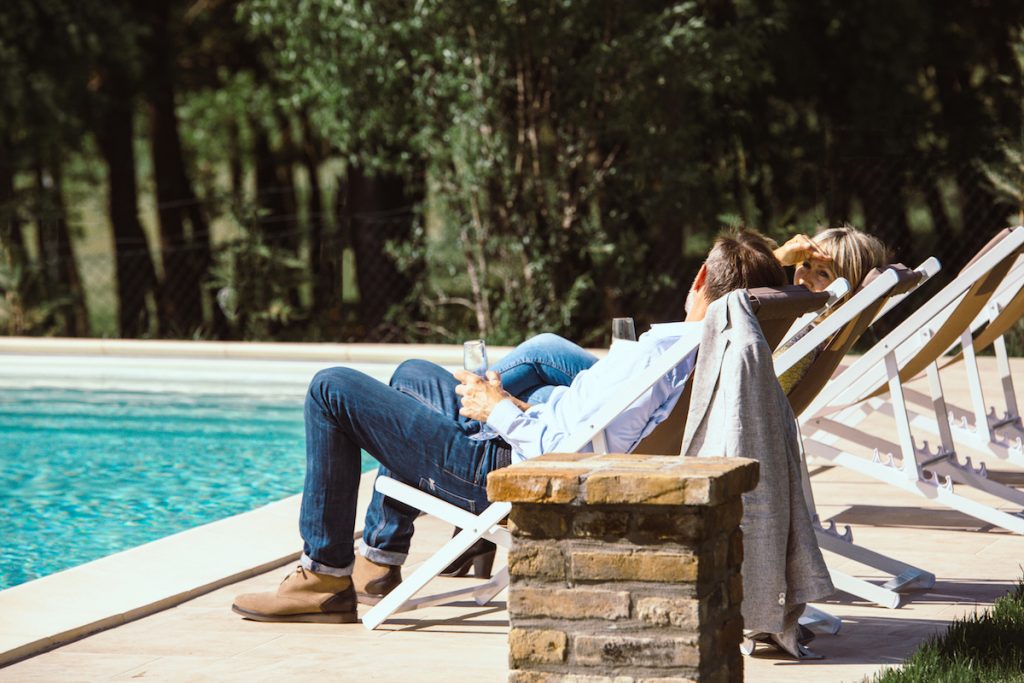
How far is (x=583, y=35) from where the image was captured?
11.1 m

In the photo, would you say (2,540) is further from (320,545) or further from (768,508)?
(768,508)

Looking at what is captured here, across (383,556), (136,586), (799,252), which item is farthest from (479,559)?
(799,252)

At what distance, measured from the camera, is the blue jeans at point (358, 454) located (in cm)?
383

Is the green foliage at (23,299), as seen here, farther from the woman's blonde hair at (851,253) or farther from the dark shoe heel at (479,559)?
the woman's blonde hair at (851,253)

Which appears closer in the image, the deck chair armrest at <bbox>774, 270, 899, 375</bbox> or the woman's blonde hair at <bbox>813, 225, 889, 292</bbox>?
the deck chair armrest at <bbox>774, 270, 899, 375</bbox>

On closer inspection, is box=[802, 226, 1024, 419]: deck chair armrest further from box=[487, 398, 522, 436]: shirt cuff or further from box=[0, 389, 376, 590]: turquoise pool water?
box=[0, 389, 376, 590]: turquoise pool water

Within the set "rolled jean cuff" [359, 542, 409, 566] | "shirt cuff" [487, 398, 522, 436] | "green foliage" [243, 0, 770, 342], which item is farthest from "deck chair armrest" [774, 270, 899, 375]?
"green foliage" [243, 0, 770, 342]

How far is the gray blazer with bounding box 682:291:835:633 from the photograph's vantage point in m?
3.24

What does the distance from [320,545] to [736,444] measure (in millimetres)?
1229

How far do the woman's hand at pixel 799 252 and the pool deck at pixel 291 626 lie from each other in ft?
3.12

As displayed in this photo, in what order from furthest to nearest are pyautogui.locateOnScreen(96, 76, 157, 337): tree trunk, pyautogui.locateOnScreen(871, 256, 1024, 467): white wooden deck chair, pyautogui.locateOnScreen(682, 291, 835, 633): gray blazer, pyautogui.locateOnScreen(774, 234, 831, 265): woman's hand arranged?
pyautogui.locateOnScreen(96, 76, 157, 337): tree trunk, pyautogui.locateOnScreen(871, 256, 1024, 467): white wooden deck chair, pyautogui.locateOnScreen(774, 234, 831, 265): woman's hand, pyautogui.locateOnScreen(682, 291, 835, 633): gray blazer

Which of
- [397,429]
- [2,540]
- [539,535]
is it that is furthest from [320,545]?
[2,540]

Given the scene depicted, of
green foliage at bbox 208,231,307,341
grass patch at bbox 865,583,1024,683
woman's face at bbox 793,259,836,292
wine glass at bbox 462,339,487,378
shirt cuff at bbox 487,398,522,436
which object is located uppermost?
green foliage at bbox 208,231,307,341

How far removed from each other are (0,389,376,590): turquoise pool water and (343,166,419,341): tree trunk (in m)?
2.85
